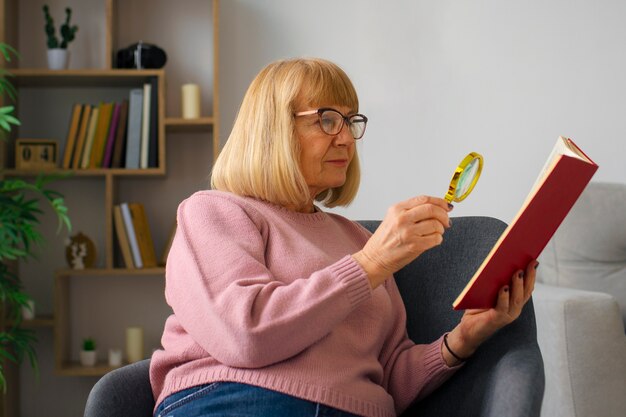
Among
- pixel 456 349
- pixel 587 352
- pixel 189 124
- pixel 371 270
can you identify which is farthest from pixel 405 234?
pixel 189 124

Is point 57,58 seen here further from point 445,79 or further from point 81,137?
→ point 445,79

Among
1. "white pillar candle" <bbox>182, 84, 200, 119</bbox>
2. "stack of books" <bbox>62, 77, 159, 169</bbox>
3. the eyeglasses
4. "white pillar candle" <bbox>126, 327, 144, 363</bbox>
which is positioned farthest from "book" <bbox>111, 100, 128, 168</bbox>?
the eyeglasses

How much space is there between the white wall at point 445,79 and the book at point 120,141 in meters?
0.41

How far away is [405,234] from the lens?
1.21 metres

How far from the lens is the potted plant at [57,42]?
3143mm

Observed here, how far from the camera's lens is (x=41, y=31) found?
10.9 feet

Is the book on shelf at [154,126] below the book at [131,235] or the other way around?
the other way around

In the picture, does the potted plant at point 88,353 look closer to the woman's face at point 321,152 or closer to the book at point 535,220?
the woman's face at point 321,152

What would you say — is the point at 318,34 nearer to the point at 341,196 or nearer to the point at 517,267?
the point at 341,196

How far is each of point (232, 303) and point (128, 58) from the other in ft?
7.11

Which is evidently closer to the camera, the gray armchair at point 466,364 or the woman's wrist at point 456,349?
the gray armchair at point 466,364

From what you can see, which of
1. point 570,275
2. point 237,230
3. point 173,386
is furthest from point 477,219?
point 570,275

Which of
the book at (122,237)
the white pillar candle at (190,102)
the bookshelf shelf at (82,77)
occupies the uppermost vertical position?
the bookshelf shelf at (82,77)

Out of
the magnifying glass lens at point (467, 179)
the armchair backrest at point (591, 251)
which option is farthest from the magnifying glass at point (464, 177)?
the armchair backrest at point (591, 251)
